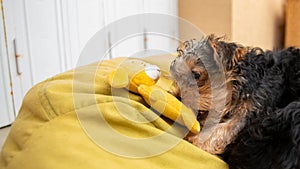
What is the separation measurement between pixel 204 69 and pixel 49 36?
54.0 inches

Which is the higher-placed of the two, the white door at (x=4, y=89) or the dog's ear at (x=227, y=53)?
the dog's ear at (x=227, y=53)

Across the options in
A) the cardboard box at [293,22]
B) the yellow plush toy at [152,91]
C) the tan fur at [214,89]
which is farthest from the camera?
the cardboard box at [293,22]

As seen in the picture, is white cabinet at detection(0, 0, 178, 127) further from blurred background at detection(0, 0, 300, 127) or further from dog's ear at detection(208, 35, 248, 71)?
dog's ear at detection(208, 35, 248, 71)

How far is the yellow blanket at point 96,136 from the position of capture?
0.84m

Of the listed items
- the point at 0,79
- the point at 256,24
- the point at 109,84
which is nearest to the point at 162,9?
the point at 256,24

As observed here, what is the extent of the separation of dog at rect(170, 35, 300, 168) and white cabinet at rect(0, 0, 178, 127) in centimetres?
73

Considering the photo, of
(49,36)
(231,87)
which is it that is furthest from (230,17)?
(231,87)

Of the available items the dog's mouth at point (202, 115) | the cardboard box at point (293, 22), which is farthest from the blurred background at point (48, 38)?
the cardboard box at point (293, 22)

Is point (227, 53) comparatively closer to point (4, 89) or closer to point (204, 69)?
point (204, 69)

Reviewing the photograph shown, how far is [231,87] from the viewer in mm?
1092

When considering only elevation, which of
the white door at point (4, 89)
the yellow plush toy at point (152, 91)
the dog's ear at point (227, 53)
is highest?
the dog's ear at point (227, 53)

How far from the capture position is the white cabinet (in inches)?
79.7

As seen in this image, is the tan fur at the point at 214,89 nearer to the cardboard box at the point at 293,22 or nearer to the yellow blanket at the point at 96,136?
the yellow blanket at the point at 96,136

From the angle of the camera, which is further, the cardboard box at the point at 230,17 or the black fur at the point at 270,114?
the cardboard box at the point at 230,17
